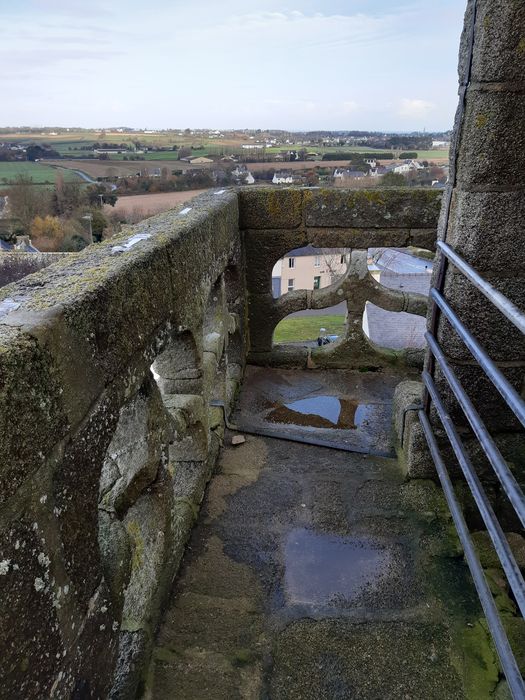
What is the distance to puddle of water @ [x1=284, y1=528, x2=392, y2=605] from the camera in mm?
2422

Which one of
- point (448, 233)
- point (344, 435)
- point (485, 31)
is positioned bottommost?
point (344, 435)

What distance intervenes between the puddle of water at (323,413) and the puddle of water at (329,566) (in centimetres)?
144

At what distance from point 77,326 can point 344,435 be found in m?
2.89

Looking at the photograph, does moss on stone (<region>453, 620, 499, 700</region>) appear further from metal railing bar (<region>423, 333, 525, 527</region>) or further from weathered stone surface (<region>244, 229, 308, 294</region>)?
weathered stone surface (<region>244, 229, 308, 294</region>)

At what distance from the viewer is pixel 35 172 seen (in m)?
48.8

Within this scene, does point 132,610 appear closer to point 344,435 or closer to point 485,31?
point 344,435

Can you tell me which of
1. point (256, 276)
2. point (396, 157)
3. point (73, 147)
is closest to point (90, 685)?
point (256, 276)

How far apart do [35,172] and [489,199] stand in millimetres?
53543

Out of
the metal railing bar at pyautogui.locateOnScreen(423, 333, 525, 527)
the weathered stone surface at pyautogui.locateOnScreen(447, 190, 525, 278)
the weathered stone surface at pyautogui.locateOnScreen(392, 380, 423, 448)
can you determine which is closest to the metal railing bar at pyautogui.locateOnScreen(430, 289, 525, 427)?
the metal railing bar at pyautogui.locateOnScreen(423, 333, 525, 527)

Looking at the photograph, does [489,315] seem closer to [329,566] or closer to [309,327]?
[329,566]

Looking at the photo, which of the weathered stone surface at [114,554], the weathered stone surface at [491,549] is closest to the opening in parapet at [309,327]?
the weathered stone surface at [491,549]

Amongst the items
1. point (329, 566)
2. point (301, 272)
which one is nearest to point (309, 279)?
point (301, 272)

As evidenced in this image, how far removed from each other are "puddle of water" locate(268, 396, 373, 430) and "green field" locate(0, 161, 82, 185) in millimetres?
41914

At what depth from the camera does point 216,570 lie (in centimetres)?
253
